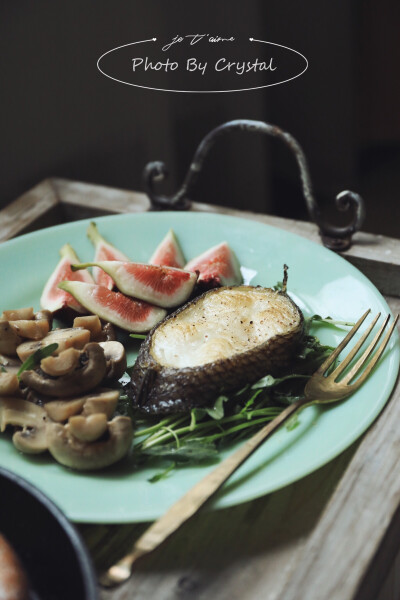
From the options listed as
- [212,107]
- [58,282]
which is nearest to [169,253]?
[58,282]

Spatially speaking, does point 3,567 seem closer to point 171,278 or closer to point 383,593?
point 383,593

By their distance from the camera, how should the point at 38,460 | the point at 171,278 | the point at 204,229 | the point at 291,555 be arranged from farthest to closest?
the point at 204,229 < the point at 171,278 < the point at 38,460 < the point at 291,555

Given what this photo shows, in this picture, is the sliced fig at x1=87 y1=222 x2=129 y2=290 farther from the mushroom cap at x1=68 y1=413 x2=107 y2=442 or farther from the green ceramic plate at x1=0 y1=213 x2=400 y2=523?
the mushroom cap at x1=68 y1=413 x2=107 y2=442

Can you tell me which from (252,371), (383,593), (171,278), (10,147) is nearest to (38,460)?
(252,371)

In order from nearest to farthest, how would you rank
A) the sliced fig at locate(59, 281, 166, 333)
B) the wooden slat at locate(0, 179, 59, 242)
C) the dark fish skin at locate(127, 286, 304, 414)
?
the dark fish skin at locate(127, 286, 304, 414), the sliced fig at locate(59, 281, 166, 333), the wooden slat at locate(0, 179, 59, 242)

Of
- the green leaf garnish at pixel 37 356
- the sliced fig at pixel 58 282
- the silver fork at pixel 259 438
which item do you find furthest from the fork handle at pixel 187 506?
the sliced fig at pixel 58 282

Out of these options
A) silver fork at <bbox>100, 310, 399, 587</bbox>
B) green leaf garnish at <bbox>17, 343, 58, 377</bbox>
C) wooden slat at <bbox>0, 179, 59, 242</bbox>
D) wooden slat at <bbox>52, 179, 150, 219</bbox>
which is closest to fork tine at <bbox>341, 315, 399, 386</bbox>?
silver fork at <bbox>100, 310, 399, 587</bbox>

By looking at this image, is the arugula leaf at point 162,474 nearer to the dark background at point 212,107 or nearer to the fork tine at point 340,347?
the fork tine at point 340,347
